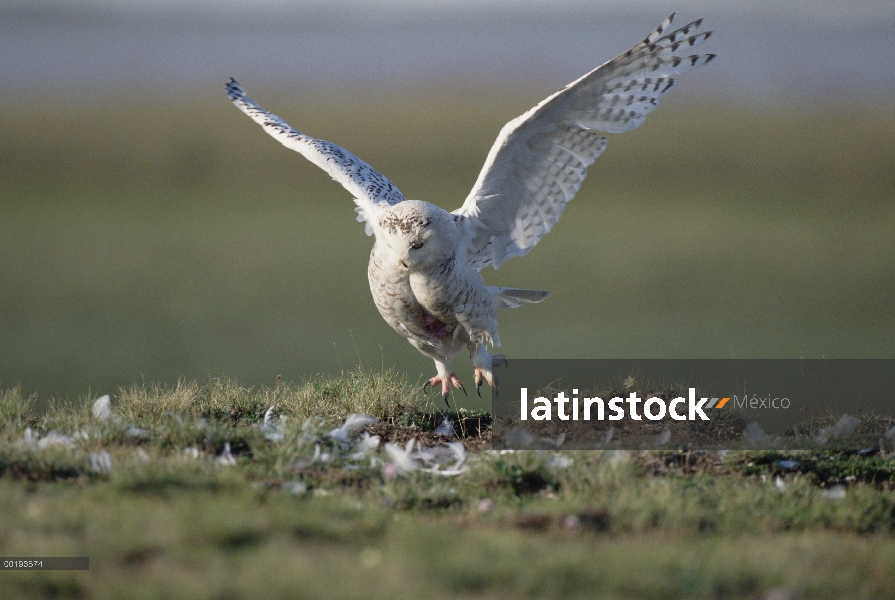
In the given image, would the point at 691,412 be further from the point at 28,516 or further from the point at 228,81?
the point at 228,81

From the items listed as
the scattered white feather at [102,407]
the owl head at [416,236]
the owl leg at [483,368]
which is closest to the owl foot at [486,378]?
the owl leg at [483,368]

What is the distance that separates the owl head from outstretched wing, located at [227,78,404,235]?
2.60 feet

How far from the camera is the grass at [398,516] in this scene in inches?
118

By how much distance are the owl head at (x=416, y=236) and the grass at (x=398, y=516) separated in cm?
112

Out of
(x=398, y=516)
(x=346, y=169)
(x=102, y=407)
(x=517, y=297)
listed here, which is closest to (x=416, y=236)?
(x=517, y=297)

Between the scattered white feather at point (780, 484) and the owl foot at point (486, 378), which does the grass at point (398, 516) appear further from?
the owl foot at point (486, 378)

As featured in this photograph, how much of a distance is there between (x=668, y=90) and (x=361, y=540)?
403cm

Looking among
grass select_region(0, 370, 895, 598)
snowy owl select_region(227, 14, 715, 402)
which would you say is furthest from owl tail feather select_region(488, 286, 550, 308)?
grass select_region(0, 370, 895, 598)

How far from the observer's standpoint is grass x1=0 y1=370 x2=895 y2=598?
3002mm

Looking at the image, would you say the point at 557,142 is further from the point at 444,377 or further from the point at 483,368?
the point at 444,377

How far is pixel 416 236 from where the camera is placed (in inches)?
216

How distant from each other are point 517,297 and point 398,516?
3.14m

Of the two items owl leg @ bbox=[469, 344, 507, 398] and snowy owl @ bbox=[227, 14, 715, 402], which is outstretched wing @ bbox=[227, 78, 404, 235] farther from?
owl leg @ bbox=[469, 344, 507, 398]

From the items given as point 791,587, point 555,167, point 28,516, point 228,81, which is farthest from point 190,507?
point 228,81
